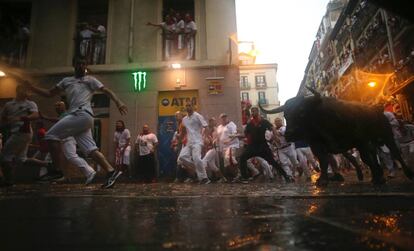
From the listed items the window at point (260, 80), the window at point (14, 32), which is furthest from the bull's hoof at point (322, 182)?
the window at point (260, 80)

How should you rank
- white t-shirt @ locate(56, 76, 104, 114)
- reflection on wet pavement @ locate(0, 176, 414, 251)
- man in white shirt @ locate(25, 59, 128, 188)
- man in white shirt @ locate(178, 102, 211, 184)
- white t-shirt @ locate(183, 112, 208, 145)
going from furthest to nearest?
white t-shirt @ locate(183, 112, 208, 145) < man in white shirt @ locate(178, 102, 211, 184) < white t-shirt @ locate(56, 76, 104, 114) < man in white shirt @ locate(25, 59, 128, 188) < reflection on wet pavement @ locate(0, 176, 414, 251)

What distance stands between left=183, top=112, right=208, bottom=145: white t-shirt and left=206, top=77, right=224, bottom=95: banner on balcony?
466cm

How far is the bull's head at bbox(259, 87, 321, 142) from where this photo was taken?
5621 millimetres

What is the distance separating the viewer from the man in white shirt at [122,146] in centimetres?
1197

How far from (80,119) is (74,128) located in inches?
6.5

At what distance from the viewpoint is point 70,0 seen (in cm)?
1550

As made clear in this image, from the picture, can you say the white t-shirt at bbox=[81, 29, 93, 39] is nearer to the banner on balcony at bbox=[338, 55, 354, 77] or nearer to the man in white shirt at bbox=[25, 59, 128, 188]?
the man in white shirt at bbox=[25, 59, 128, 188]

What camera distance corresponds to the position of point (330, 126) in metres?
5.57

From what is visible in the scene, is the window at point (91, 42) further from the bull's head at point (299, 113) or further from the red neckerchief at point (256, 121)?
the bull's head at point (299, 113)

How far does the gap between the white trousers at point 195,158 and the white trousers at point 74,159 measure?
10.2ft

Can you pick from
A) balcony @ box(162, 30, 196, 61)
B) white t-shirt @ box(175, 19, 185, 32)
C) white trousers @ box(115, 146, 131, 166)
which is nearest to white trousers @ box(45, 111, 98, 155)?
white trousers @ box(115, 146, 131, 166)

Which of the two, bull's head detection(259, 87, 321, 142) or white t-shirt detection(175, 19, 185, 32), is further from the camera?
white t-shirt detection(175, 19, 185, 32)

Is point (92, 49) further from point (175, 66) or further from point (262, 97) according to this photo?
point (262, 97)

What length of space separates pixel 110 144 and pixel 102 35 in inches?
203
